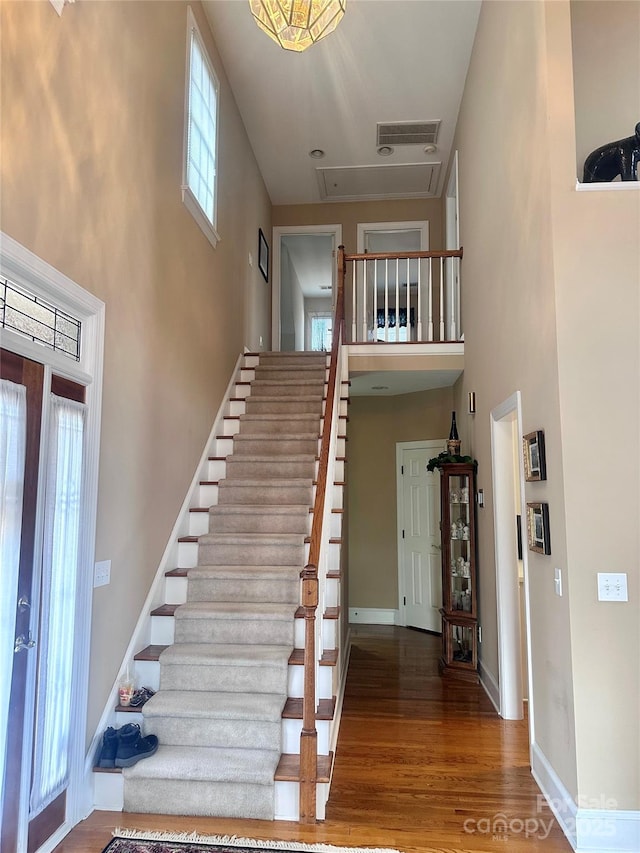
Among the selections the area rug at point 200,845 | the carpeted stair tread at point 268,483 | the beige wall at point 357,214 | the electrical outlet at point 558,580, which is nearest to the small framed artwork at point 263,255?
the beige wall at point 357,214

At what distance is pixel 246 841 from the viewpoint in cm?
237

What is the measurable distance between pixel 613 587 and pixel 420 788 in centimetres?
144

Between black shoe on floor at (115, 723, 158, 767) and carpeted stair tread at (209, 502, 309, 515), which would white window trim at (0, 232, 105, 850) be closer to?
black shoe on floor at (115, 723, 158, 767)

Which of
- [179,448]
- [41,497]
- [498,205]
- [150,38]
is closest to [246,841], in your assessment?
[41,497]

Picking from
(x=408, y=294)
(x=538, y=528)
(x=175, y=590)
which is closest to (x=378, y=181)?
(x=408, y=294)

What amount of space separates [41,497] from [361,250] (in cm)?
619

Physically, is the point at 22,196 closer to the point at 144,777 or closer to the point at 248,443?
the point at 144,777

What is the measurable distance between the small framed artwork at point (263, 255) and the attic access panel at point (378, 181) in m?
1.06

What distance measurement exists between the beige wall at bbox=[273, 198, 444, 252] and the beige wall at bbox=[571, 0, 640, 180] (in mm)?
4044

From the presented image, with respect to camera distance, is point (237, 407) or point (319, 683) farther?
point (237, 407)


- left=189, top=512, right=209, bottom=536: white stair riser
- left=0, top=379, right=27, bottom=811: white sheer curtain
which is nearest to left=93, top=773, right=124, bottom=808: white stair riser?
left=0, top=379, right=27, bottom=811: white sheer curtain

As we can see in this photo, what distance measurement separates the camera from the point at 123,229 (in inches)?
119

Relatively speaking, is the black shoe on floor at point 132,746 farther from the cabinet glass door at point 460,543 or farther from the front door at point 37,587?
the cabinet glass door at point 460,543

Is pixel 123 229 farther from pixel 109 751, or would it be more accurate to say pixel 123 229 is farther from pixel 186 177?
pixel 109 751
